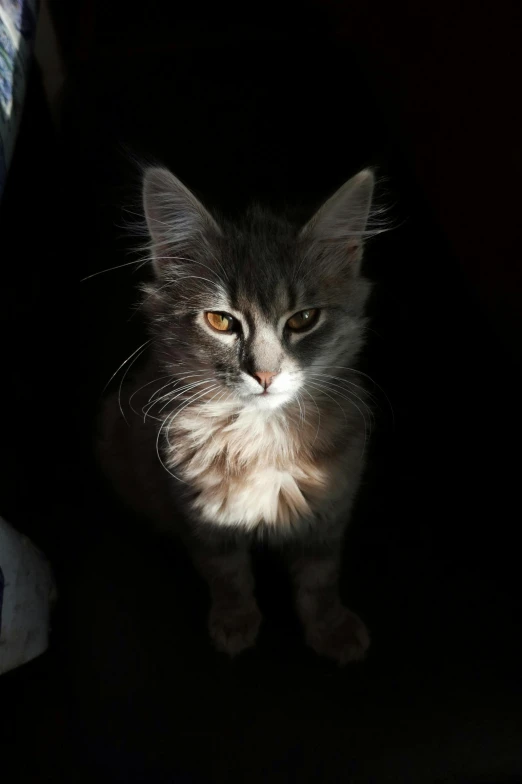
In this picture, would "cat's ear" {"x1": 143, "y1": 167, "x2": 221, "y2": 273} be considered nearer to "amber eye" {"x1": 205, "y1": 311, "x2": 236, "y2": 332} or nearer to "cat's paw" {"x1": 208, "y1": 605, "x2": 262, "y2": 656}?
"amber eye" {"x1": 205, "y1": 311, "x2": 236, "y2": 332}

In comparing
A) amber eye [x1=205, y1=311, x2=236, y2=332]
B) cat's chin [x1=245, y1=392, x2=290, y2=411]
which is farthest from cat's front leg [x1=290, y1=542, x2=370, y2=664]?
amber eye [x1=205, y1=311, x2=236, y2=332]

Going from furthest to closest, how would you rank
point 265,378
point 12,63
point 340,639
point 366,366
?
1. point 366,366
2. point 340,639
3. point 12,63
4. point 265,378

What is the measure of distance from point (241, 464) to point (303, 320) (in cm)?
27

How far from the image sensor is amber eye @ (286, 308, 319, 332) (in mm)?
1043

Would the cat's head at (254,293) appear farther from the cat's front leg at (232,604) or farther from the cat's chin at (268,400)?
the cat's front leg at (232,604)

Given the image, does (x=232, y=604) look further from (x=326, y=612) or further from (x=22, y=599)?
(x=22, y=599)

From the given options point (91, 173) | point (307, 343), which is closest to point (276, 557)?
point (307, 343)

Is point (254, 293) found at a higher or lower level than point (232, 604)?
higher

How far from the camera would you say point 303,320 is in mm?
1048

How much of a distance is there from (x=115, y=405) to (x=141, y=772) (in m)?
0.71

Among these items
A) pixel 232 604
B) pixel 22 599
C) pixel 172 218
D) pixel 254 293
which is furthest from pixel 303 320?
A: pixel 22 599

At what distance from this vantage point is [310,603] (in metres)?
1.28

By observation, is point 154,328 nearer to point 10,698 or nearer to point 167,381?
point 167,381

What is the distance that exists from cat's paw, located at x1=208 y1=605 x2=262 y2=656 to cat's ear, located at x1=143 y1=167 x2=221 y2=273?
26.5 inches
